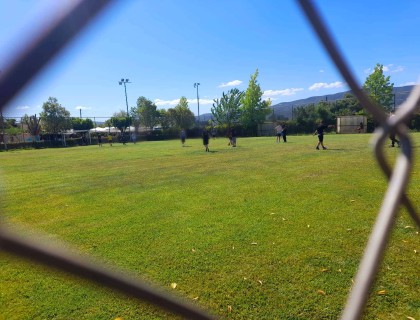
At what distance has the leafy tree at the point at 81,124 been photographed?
64.7 meters

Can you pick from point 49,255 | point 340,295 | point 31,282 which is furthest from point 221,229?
point 49,255

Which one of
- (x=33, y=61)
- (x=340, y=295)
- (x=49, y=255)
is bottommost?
(x=340, y=295)

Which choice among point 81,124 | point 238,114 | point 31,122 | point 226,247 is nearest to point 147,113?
point 81,124

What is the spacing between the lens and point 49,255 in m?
0.50

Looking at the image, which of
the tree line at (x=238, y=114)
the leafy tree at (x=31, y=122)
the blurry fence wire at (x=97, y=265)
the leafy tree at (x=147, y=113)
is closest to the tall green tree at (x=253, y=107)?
the tree line at (x=238, y=114)

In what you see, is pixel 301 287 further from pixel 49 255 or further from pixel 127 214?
pixel 127 214

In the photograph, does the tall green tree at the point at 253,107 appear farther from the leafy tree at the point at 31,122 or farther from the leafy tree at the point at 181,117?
the leafy tree at the point at 31,122

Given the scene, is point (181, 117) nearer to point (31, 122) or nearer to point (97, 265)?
point (31, 122)

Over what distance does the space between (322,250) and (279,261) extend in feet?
2.26

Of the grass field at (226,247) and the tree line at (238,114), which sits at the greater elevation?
the tree line at (238,114)

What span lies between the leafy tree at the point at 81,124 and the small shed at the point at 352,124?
48276 millimetres

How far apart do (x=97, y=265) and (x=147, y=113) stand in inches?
2963

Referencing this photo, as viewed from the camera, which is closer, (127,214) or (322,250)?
(322,250)

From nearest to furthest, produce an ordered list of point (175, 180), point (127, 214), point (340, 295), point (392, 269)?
point (340, 295) < point (392, 269) < point (127, 214) < point (175, 180)
